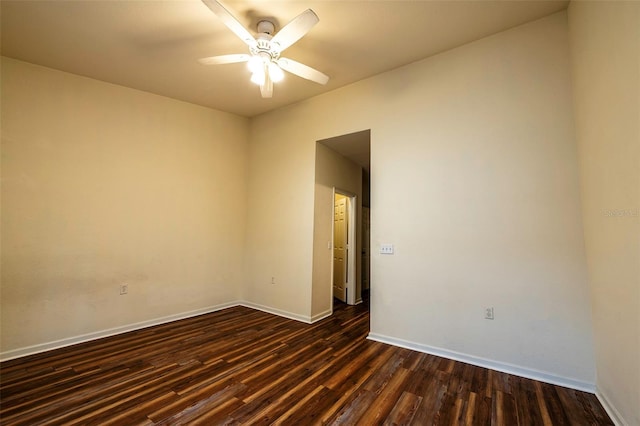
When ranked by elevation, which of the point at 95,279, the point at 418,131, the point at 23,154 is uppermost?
the point at 418,131

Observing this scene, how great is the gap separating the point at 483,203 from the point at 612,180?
959mm

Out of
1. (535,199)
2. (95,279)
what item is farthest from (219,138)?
(535,199)

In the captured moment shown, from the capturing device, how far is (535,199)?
2400 mm

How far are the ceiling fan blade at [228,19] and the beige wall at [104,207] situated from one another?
2379mm

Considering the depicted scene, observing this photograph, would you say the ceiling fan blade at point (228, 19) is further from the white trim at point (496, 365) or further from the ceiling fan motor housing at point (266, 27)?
the white trim at point (496, 365)

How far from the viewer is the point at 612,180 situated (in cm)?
172

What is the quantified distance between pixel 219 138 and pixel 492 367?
4728 mm

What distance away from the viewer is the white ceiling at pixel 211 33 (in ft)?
7.59

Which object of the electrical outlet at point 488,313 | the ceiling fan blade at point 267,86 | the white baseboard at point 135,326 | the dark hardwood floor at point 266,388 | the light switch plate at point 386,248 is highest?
the ceiling fan blade at point 267,86

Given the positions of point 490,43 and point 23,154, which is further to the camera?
point 23,154

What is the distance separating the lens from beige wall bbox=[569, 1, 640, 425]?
150 cm

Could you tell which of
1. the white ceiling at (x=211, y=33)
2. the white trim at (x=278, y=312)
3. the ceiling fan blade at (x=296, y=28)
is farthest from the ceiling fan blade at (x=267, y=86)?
the white trim at (x=278, y=312)

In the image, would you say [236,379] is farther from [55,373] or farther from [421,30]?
[421,30]

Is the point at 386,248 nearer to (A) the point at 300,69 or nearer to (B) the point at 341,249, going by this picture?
(B) the point at 341,249
